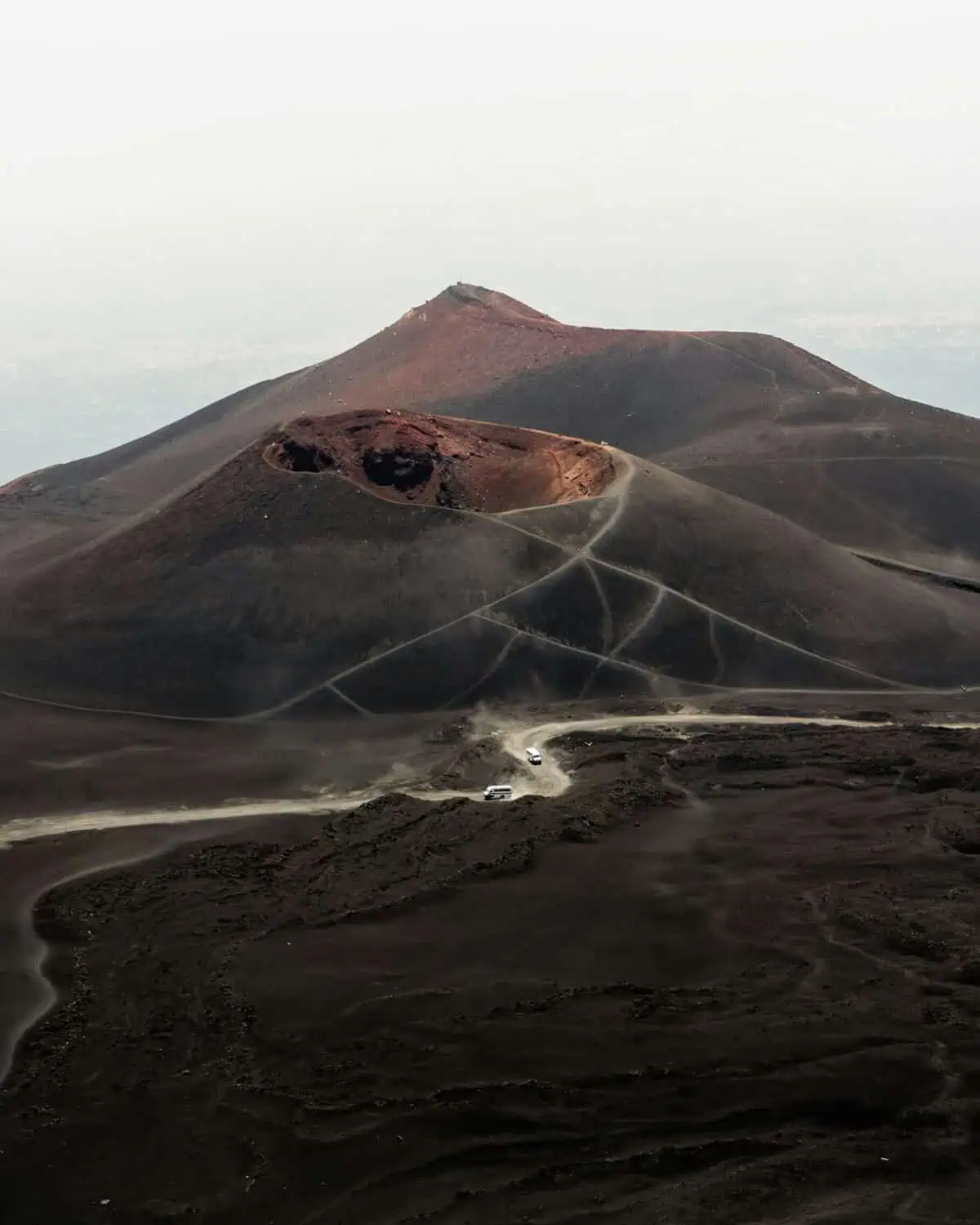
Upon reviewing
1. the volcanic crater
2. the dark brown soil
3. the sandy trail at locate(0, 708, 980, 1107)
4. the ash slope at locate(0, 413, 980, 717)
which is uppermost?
the volcanic crater

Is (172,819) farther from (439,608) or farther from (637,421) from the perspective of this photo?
(637,421)

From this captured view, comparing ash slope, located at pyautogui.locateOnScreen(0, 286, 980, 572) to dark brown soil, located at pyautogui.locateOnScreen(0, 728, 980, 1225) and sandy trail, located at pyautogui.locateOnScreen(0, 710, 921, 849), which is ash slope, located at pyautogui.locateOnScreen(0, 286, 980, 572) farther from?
dark brown soil, located at pyautogui.locateOnScreen(0, 728, 980, 1225)

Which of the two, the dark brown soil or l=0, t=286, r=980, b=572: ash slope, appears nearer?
the dark brown soil

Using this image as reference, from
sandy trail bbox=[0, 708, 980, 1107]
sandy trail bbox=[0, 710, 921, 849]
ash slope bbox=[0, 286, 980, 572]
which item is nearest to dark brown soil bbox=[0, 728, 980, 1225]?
sandy trail bbox=[0, 708, 980, 1107]

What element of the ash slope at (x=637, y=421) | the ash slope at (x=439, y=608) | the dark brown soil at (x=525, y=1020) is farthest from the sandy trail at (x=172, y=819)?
the ash slope at (x=637, y=421)

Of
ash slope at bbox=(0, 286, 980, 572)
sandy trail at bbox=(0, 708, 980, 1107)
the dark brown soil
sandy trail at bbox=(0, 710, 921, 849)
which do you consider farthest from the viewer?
ash slope at bbox=(0, 286, 980, 572)

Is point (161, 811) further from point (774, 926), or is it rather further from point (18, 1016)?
point (774, 926)

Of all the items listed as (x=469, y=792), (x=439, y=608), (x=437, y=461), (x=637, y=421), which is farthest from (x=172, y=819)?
(x=637, y=421)
